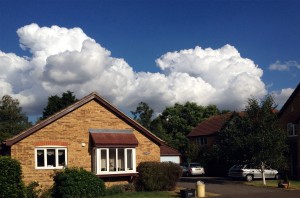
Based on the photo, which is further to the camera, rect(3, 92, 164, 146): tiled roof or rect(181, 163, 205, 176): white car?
rect(181, 163, 205, 176): white car

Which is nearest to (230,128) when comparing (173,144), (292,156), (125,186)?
(292,156)

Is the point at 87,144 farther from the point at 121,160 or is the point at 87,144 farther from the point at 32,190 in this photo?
the point at 32,190

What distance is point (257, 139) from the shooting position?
106ft

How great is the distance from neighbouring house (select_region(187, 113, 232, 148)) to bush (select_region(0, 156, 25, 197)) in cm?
3588

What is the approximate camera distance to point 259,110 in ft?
111

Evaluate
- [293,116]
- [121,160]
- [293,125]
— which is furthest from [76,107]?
[293,116]

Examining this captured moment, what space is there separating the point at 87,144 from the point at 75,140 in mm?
856

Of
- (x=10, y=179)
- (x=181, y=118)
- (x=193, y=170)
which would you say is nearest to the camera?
(x=10, y=179)

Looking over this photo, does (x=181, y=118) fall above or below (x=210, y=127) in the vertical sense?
above

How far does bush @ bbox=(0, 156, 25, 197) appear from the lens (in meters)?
20.6

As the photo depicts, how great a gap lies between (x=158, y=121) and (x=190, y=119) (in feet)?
25.0

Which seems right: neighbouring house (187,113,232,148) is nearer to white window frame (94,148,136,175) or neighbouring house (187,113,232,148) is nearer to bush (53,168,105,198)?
white window frame (94,148,136,175)

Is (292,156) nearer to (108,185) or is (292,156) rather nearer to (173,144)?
(108,185)

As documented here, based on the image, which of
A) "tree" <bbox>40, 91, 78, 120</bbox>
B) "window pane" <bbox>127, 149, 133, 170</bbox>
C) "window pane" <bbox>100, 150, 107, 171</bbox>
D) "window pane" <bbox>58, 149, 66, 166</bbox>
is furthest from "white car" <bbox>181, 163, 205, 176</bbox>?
"window pane" <bbox>58, 149, 66, 166</bbox>
